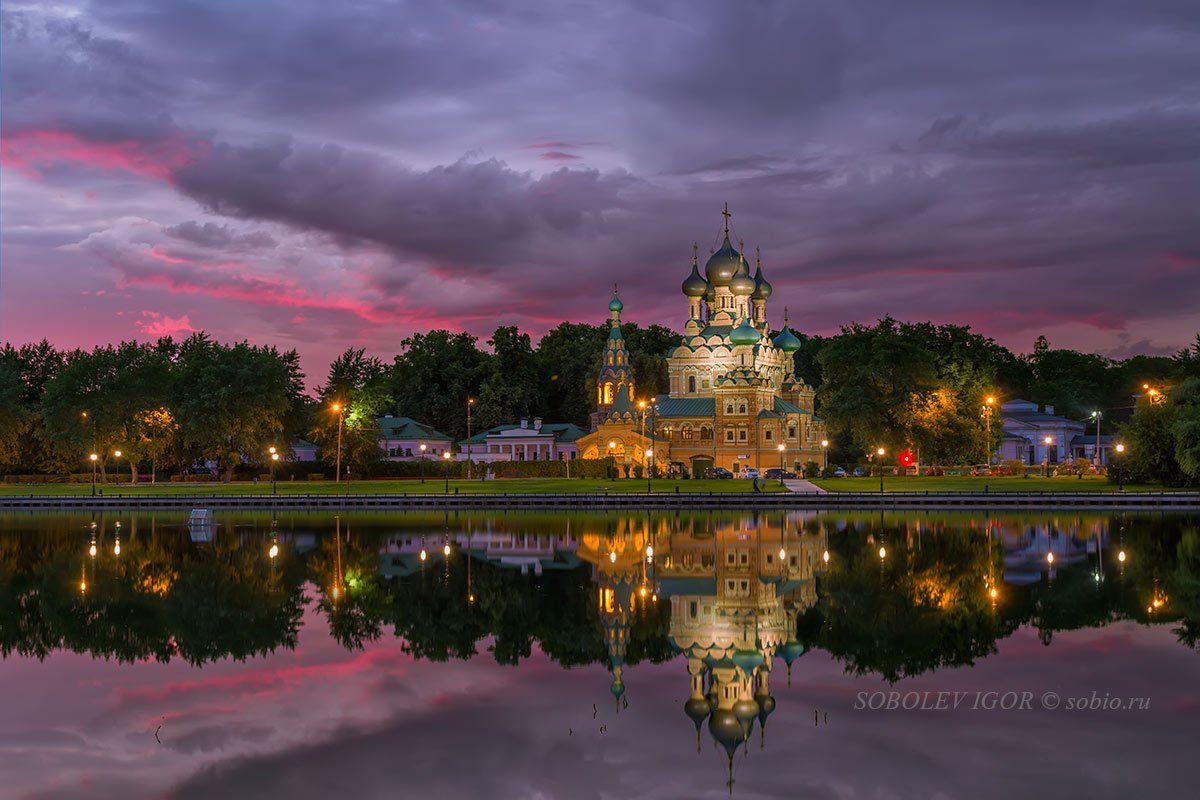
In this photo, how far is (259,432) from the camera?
91125 mm

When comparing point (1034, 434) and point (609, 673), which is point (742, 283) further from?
point (609, 673)

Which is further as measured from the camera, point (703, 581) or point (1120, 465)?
point (1120, 465)

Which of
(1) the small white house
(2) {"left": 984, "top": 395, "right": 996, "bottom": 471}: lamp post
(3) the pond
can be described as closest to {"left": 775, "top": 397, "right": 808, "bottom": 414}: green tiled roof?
(2) {"left": 984, "top": 395, "right": 996, "bottom": 471}: lamp post

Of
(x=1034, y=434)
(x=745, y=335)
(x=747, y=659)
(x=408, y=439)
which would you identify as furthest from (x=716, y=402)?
(x=747, y=659)

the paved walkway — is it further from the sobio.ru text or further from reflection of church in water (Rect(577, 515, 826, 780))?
the sobio.ru text

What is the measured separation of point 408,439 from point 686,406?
30.9 m

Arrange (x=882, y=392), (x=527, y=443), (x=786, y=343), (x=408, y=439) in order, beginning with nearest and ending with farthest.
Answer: (x=882, y=392) → (x=786, y=343) → (x=527, y=443) → (x=408, y=439)

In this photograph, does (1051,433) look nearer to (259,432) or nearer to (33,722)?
(259,432)

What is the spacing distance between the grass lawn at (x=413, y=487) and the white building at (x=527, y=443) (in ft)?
70.4

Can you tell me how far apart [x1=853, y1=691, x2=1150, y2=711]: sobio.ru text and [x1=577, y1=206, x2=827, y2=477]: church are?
7119 cm

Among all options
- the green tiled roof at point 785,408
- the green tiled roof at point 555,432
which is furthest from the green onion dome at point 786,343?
the green tiled roof at point 555,432

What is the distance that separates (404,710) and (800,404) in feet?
287

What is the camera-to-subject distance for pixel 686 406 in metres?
99.4

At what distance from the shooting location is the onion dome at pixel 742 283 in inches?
4210
